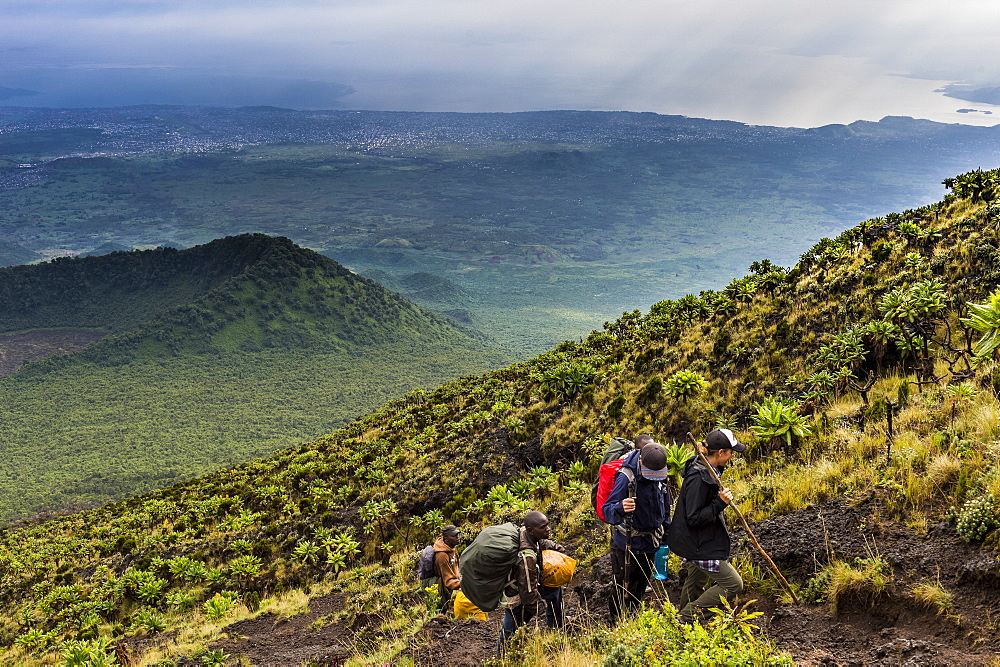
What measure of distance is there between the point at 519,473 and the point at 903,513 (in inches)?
499

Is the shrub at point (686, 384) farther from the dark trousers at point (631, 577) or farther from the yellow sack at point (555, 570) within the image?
the yellow sack at point (555, 570)

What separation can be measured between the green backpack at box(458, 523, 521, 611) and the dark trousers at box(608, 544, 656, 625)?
1441 mm

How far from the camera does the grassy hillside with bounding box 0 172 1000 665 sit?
5402mm

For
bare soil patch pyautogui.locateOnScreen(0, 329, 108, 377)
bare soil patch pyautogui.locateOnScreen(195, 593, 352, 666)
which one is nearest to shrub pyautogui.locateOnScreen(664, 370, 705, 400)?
bare soil patch pyautogui.locateOnScreen(195, 593, 352, 666)

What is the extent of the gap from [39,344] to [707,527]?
184 meters

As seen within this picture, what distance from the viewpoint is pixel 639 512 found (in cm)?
596

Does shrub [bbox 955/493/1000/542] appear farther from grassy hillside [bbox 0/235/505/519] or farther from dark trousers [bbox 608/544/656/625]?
grassy hillside [bbox 0/235/505/519]

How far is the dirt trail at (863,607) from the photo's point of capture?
4363 millimetres

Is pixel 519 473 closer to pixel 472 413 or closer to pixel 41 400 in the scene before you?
pixel 472 413

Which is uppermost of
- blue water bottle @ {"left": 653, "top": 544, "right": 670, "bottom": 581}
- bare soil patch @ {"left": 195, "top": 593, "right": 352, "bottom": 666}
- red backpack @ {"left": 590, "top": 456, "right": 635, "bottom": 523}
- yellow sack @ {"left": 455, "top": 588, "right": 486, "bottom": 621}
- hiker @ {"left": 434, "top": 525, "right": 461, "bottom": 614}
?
red backpack @ {"left": 590, "top": 456, "right": 635, "bottom": 523}

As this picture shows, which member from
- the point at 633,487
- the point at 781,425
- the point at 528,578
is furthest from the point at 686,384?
the point at 528,578

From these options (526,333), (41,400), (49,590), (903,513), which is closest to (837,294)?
(903,513)

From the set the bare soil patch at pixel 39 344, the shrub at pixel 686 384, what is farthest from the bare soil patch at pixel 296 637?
the bare soil patch at pixel 39 344

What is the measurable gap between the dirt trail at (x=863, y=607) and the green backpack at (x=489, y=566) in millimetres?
1711
